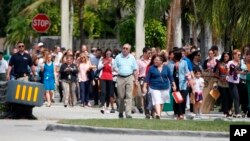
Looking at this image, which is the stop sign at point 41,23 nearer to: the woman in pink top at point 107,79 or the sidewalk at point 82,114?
the sidewalk at point 82,114

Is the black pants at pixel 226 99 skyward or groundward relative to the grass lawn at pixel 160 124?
skyward

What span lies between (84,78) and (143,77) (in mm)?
4057

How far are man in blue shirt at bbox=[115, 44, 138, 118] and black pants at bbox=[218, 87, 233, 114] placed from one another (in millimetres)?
3338

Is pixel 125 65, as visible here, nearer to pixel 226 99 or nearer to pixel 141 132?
pixel 226 99

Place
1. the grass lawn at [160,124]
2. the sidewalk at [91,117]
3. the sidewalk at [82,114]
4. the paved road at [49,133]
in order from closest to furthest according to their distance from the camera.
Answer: the paved road at [49,133] → the sidewalk at [91,117] → the grass lawn at [160,124] → the sidewalk at [82,114]

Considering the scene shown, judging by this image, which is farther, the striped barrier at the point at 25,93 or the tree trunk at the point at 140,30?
the tree trunk at the point at 140,30

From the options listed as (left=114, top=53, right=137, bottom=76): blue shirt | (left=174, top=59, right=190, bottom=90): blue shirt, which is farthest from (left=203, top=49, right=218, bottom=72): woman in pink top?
(left=114, top=53, right=137, bottom=76): blue shirt

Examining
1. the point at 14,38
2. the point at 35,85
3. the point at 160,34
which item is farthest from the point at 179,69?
the point at 14,38

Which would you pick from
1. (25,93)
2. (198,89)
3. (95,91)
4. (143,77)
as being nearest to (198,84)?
(198,89)

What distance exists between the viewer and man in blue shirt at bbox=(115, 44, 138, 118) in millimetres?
24906

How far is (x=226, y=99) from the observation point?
89.6 feet

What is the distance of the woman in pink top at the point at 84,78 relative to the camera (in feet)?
107

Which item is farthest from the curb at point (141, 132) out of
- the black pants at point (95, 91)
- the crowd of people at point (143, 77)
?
the black pants at point (95, 91)

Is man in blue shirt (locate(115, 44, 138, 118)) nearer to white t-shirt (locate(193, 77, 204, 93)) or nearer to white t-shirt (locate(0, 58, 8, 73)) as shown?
white t-shirt (locate(193, 77, 204, 93))
